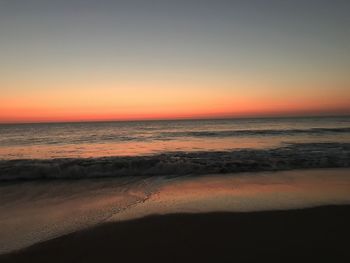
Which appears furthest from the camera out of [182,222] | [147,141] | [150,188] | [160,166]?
[147,141]

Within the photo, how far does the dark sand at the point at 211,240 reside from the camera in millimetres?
4145

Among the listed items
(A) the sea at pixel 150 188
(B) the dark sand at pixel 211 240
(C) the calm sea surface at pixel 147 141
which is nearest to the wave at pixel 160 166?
(A) the sea at pixel 150 188

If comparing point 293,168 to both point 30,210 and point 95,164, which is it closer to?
point 95,164

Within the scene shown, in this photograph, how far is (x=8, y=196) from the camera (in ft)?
25.9

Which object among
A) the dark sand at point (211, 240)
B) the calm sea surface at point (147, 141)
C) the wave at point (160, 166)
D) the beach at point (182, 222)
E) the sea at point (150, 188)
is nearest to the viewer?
the dark sand at point (211, 240)

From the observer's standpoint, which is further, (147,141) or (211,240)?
(147,141)

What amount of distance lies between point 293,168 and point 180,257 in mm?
8296

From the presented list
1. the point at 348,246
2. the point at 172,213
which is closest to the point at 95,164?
the point at 172,213

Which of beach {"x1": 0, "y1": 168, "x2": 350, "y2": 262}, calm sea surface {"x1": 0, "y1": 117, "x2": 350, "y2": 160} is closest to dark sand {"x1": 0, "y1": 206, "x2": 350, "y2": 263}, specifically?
beach {"x1": 0, "y1": 168, "x2": 350, "y2": 262}

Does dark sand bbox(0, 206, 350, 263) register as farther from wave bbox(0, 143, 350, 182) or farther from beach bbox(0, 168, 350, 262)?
wave bbox(0, 143, 350, 182)

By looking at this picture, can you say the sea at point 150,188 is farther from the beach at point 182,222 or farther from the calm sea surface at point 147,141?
the calm sea surface at point 147,141

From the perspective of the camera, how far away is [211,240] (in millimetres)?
4703

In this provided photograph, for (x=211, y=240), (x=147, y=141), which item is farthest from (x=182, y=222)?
(x=147, y=141)

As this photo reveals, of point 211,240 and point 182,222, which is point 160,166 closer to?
point 182,222
